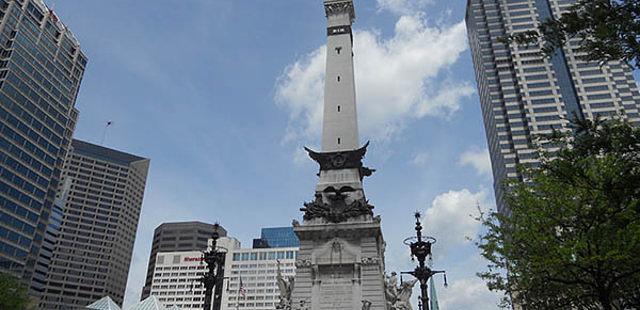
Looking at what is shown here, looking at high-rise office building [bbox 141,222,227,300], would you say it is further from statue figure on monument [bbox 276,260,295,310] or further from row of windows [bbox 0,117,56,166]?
statue figure on monument [bbox 276,260,295,310]

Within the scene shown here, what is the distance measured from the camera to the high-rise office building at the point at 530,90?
100250 millimetres

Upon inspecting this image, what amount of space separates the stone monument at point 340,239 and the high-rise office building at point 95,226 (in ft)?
495

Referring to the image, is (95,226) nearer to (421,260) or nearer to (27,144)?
(27,144)

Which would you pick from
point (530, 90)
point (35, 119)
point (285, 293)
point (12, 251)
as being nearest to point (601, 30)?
point (285, 293)

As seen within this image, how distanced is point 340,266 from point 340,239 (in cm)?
159

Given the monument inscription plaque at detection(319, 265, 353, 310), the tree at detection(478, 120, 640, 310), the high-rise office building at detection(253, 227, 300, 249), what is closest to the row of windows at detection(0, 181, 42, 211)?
the monument inscription plaque at detection(319, 265, 353, 310)

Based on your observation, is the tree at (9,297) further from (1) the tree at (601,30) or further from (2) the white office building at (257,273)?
(2) the white office building at (257,273)

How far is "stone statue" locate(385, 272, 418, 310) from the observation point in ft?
84.8

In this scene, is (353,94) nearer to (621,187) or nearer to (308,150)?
(308,150)

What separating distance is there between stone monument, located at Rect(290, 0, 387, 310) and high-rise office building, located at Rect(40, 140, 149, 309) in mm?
150962

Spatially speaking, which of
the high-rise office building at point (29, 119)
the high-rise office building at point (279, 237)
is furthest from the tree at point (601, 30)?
the high-rise office building at point (279, 237)

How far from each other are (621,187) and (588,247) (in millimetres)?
6767

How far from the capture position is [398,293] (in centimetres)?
2627

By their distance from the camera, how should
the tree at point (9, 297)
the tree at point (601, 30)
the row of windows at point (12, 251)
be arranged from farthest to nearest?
1. the row of windows at point (12, 251)
2. the tree at point (9, 297)
3. the tree at point (601, 30)
